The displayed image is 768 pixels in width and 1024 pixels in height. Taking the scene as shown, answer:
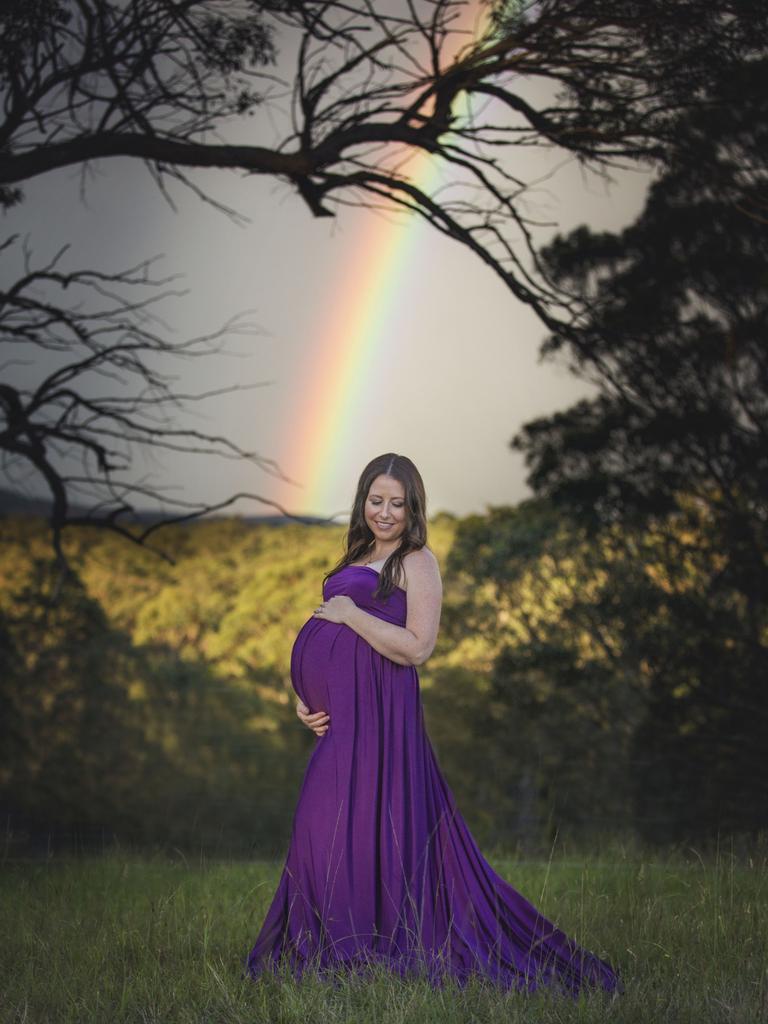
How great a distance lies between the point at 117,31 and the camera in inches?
269

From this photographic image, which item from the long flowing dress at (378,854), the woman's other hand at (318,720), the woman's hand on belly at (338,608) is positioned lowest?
the long flowing dress at (378,854)

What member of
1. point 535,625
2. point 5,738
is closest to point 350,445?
point 535,625

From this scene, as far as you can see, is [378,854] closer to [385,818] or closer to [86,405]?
[385,818]

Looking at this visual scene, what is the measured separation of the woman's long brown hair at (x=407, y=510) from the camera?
3426 mm

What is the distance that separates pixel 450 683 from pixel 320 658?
1738cm

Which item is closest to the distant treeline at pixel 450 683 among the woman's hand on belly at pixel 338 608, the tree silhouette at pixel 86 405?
the tree silhouette at pixel 86 405

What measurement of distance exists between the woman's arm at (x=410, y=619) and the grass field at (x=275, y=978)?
2.76ft

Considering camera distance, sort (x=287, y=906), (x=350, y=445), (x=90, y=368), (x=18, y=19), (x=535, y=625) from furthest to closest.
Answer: (x=350, y=445) → (x=535, y=625) → (x=90, y=368) → (x=18, y=19) → (x=287, y=906)

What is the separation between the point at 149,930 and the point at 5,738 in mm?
17050

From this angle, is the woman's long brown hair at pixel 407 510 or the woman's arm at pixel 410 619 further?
the woman's long brown hair at pixel 407 510

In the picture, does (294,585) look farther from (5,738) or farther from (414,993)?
(414,993)

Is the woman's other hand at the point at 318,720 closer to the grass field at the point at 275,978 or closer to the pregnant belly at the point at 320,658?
the pregnant belly at the point at 320,658

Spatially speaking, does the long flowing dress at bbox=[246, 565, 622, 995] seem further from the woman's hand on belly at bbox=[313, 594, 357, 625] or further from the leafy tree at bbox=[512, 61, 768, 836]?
the leafy tree at bbox=[512, 61, 768, 836]

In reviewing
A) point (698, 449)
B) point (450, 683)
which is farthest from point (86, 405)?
point (450, 683)
